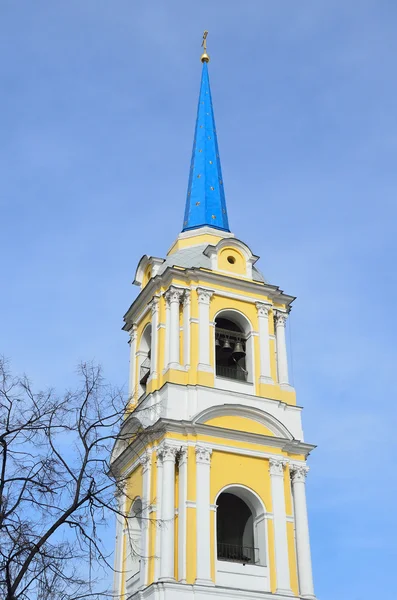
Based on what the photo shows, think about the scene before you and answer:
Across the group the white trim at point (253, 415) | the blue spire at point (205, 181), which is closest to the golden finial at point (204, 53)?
the blue spire at point (205, 181)

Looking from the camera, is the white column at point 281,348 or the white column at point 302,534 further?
the white column at point 281,348

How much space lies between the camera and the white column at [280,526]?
65.4 feet

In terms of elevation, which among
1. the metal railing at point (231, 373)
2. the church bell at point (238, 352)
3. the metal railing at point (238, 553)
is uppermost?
the church bell at point (238, 352)

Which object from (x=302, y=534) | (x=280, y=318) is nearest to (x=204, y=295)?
(x=280, y=318)

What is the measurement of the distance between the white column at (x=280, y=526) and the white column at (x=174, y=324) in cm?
356

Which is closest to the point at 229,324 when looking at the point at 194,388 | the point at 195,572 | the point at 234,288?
the point at 234,288

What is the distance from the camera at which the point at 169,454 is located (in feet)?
66.7

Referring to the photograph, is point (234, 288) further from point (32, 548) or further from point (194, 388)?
point (32, 548)

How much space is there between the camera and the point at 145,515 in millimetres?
20391

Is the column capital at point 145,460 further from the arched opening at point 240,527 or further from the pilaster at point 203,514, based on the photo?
the arched opening at point 240,527

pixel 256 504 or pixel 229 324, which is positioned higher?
pixel 229 324

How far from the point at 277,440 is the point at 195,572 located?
4.19 meters

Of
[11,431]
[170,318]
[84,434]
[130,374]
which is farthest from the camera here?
[130,374]

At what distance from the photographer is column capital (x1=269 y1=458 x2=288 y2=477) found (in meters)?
21.3
